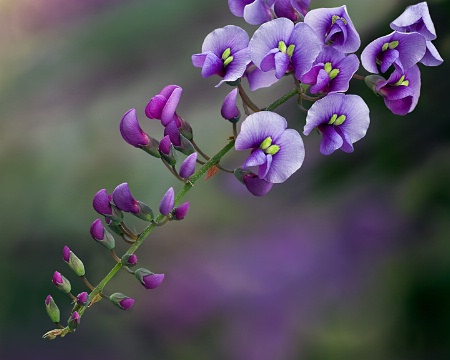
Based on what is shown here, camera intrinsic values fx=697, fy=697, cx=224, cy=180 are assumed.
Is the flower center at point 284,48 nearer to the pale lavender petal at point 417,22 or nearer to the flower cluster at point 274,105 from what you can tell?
the flower cluster at point 274,105

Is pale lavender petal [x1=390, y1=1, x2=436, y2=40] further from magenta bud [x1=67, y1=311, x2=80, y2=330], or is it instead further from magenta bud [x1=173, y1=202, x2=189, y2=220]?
magenta bud [x1=67, y1=311, x2=80, y2=330]

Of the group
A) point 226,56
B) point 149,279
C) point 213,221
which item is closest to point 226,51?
point 226,56

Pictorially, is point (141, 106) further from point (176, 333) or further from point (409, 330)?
point (409, 330)

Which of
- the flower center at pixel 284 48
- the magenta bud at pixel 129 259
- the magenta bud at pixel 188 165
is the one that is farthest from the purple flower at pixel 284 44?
the magenta bud at pixel 129 259

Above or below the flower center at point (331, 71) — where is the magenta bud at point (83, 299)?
below

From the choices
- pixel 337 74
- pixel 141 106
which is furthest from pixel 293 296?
pixel 337 74

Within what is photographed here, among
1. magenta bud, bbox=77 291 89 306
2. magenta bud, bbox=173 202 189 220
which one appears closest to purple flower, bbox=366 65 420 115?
magenta bud, bbox=173 202 189 220
